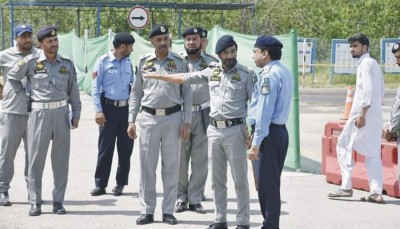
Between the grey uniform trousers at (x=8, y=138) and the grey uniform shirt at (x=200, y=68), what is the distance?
76.3 inches

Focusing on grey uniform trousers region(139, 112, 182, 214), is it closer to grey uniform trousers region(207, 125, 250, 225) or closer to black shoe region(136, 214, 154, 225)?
black shoe region(136, 214, 154, 225)

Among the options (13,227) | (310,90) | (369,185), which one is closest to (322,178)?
(369,185)

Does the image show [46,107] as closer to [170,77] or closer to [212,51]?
[170,77]

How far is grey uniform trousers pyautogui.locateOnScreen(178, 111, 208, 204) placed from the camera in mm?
9148

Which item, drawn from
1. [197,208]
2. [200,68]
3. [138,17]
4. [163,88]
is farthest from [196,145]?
[138,17]

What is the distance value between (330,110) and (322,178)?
12.1 meters

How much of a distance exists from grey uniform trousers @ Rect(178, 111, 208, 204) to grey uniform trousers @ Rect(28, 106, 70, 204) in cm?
129

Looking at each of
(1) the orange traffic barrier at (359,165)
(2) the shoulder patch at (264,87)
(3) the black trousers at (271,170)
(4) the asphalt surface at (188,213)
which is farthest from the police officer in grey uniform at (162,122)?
(1) the orange traffic barrier at (359,165)

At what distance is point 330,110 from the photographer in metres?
23.4

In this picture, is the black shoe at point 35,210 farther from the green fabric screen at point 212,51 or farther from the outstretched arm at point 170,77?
the green fabric screen at point 212,51

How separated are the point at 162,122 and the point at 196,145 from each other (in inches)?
34.9

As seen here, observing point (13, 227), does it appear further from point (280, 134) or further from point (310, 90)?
point (310, 90)

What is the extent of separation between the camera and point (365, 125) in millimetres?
9656

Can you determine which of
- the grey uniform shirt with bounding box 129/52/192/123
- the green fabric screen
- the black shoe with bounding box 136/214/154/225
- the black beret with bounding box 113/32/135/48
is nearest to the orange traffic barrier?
the green fabric screen
